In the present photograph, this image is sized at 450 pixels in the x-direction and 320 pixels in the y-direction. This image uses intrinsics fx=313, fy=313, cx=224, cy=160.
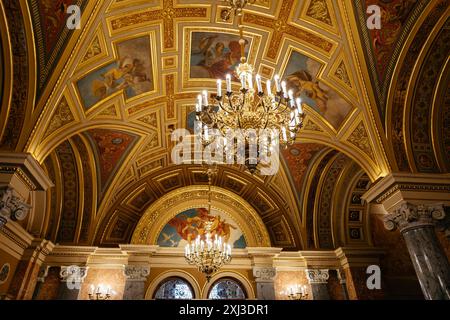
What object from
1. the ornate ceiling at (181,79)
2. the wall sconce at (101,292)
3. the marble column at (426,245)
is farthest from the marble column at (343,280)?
the wall sconce at (101,292)

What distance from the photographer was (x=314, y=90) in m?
8.06

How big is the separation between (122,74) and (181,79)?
1621mm

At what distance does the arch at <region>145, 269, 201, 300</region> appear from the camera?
10656 millimetres

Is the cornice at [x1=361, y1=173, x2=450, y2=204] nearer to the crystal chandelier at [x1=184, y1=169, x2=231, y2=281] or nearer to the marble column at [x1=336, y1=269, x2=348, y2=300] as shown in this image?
the crystal chandelier at [x1=184, y1=169, x2=231, y2=281]

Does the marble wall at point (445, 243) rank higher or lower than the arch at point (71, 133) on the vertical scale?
lower

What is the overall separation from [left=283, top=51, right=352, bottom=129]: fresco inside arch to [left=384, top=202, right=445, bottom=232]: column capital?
109 inches

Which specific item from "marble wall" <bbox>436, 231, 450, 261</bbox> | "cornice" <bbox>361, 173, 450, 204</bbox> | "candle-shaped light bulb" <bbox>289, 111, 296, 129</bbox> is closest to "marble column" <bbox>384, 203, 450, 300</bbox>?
"cornice" <bbox>361, 173, 450, 204</bbox>

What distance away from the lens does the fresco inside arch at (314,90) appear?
7.65 m

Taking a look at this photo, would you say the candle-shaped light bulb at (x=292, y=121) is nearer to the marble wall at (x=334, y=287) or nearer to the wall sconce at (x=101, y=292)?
the marble wall at (x=334, y=287)

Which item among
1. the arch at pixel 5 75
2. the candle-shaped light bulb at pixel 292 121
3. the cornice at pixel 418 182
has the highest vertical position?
the arch at pixel 5 75

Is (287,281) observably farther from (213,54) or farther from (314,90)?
(213,54)

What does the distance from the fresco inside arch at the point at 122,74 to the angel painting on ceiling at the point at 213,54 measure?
3.79 ft

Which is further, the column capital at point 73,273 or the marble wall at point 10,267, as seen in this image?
the column capital at point 73,273

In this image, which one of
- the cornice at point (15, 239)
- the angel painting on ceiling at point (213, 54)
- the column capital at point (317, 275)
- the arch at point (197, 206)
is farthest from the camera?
the arch at point (197, 206)
